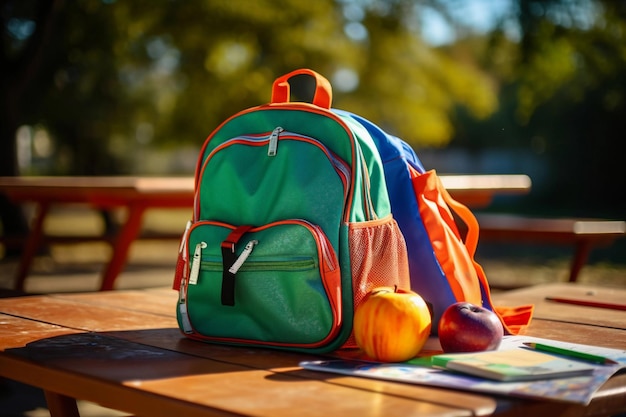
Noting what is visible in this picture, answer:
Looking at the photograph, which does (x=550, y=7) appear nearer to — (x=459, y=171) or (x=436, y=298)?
(x=436, y=298)

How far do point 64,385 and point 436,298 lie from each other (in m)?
0.95

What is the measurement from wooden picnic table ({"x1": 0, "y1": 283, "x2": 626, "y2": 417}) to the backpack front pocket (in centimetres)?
5

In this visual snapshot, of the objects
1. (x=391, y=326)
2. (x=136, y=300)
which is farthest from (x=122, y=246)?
(x=391, y=326)

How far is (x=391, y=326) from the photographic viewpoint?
1675 millimetres

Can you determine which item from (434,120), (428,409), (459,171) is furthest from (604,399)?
(459,171)

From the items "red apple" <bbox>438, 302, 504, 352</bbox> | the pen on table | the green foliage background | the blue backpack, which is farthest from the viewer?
the green foliage background

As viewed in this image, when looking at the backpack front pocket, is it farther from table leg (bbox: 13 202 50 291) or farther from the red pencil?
table leg (bbox: 13 202 50 291)

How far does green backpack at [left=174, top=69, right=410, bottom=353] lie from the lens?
5.94 feet

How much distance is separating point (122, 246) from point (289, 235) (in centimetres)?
280

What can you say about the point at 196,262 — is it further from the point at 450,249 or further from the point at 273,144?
the point at 450,249

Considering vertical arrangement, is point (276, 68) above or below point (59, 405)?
above

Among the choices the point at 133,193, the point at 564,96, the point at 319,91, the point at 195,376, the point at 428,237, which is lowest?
the point at 195,376

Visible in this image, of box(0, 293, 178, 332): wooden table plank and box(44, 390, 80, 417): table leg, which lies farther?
box(0, 293, 178, 332): wooden table plank

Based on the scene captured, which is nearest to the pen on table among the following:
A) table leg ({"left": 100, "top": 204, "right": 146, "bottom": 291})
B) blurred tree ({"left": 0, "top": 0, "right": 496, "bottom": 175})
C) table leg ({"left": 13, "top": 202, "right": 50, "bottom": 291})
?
table leg ({"left": 100, "top": 204, "right": 146, "bottom": 291})
